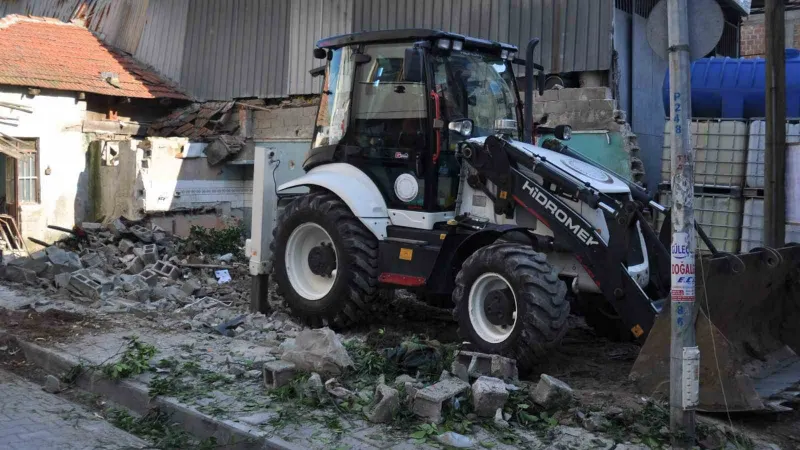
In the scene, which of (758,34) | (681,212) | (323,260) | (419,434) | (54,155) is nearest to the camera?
(681,212)

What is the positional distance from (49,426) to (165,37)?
13.8 m

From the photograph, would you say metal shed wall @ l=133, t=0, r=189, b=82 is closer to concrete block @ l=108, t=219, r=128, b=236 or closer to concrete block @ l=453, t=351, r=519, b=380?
concrete block @ l=108, t=219, r=128, b=236

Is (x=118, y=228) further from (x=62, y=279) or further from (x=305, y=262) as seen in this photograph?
(x=305, y=262)

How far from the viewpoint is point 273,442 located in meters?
4.98

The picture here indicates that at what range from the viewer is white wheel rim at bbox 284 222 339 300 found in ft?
27.1

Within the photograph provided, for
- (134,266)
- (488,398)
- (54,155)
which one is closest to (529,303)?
(488,398)

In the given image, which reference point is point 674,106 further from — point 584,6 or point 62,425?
point 584,6

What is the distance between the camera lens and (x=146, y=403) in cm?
598

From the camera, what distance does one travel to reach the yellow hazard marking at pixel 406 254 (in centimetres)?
740

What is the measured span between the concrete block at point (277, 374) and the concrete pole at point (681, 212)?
9.25ft

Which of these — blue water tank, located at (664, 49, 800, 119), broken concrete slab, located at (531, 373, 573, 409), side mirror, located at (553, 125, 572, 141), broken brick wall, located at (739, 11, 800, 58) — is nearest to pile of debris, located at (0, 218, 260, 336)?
side mirror, located at (553, 125, 572, 141)

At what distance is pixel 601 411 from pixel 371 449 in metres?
1.59

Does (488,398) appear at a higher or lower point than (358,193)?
lower

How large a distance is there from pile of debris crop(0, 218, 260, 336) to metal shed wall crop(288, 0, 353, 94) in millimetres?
4127
